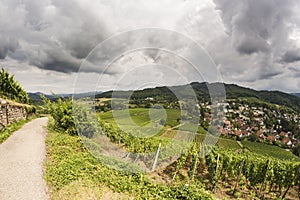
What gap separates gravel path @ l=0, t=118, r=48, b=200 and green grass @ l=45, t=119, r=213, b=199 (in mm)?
366

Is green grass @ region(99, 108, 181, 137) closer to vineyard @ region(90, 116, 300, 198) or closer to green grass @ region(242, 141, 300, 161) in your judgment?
vineyard @ region(90, 116, 300, 198)

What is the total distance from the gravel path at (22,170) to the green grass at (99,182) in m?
0.37

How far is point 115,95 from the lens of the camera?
7.20 metres

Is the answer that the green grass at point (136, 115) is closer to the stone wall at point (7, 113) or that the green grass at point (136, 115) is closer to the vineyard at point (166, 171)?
the vineyard at point (166, 171)

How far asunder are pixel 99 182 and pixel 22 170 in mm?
3015

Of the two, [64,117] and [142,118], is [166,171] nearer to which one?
[142,118]

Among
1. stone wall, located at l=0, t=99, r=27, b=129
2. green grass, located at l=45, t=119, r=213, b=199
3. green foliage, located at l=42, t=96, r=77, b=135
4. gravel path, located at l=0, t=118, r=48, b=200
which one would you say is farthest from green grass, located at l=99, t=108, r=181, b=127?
stone wall, located at l=0, t=99, r=27, b=129

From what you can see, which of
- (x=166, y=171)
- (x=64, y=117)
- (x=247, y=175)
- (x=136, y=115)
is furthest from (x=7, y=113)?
(x=247, y=175)

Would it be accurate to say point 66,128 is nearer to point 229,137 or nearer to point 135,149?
point 135,149

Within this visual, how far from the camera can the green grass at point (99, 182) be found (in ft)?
22.0

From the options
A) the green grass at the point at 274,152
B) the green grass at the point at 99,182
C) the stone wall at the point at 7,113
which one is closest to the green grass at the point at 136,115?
the green grass at the point at 99,182

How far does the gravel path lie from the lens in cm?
603

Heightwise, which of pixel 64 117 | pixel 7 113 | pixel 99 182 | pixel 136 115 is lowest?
pixel 99 182

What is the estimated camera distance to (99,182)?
7.27 metres
